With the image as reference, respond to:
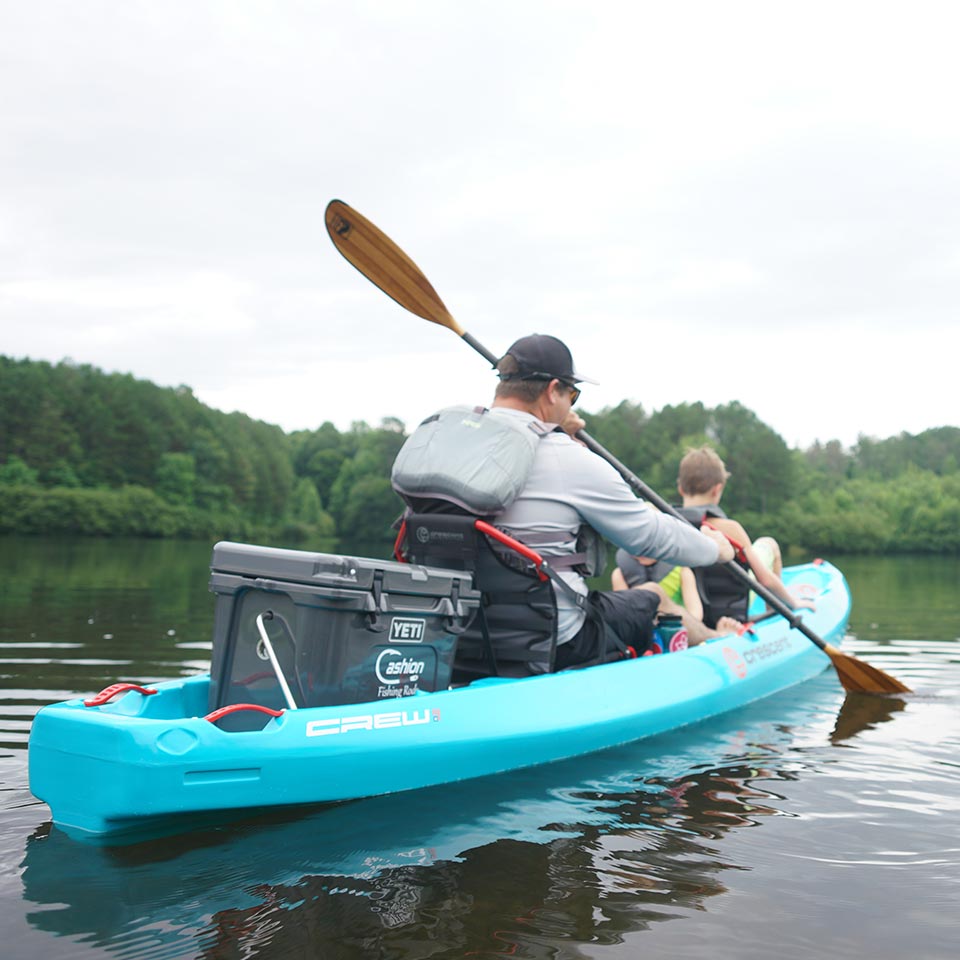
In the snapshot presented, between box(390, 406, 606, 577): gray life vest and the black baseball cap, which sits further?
the black baseball cap

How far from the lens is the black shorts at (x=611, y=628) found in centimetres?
438

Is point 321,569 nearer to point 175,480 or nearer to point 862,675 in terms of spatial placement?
point 862,675

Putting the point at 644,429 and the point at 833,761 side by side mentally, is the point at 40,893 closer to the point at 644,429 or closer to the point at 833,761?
the point at 833,761

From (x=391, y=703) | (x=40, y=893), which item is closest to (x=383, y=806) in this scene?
(x=391, y=703)

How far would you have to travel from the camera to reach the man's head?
4078 mm

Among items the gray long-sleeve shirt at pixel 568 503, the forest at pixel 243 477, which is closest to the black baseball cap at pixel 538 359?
the gray long-sleeve shirt at pixel 568 503

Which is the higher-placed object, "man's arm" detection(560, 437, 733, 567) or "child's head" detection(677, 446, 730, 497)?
"child's head" detection(677, 446, 730, 497)

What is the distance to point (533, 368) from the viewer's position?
13.4 ft

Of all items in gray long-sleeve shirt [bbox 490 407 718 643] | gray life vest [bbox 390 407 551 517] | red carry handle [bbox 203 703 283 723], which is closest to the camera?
red carry handle [bbox 203 703 283 723]

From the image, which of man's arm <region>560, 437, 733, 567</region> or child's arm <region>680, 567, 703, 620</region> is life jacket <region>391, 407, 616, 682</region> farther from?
child's arm <region>680, 567, 703, 620</region>

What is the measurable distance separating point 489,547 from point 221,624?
3.58ft

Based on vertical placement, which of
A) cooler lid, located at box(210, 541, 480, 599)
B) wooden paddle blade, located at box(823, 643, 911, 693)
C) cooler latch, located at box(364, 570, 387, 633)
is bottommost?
wooden paddle blade, located at box(823, 643, 911, 693)

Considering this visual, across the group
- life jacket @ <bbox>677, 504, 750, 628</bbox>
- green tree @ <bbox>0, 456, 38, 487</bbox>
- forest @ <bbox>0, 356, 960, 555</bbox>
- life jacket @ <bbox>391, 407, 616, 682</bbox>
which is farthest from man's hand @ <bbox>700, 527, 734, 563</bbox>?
green tree @ <bbox>0, 456, 38, 487</bbox>

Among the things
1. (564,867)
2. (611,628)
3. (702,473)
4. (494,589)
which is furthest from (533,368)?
(702,473)
